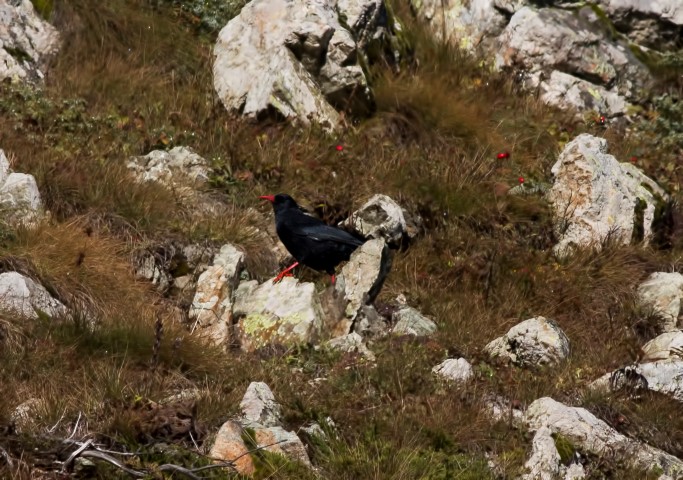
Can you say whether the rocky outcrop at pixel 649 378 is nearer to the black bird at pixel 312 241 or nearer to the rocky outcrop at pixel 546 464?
the rocky outcrop at pixel 546 464

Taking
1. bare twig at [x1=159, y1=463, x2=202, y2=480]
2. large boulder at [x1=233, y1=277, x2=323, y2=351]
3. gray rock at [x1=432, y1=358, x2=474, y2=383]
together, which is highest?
bare twig at [x1=159, y1=463, x2=202, y2=480]

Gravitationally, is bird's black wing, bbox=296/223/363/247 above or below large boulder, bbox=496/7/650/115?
below

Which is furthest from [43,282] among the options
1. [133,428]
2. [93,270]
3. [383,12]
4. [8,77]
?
[383,12]

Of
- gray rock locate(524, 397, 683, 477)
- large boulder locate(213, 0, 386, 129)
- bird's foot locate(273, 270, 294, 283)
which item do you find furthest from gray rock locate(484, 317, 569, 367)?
large boulder locate(213, 0, 386, 129)

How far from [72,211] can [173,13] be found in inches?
160

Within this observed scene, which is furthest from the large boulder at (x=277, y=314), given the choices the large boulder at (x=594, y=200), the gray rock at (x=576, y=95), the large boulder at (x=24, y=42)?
the gray rock at (x=576, y=95)

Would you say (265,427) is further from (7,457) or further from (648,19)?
(648,19)

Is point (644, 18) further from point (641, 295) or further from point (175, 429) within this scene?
point (175, 429)

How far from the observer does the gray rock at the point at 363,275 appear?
362 inches

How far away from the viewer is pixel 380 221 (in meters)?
10.4

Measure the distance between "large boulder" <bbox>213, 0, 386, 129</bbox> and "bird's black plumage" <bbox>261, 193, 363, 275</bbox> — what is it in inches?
79.8

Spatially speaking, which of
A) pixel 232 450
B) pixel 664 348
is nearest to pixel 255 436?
pixel 232 450

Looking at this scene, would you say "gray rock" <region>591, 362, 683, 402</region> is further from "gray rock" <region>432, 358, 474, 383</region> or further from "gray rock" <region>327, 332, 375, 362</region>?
"gray rock" <region>327, 332, 375, 362</region>

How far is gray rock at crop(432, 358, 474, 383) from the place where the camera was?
816cm
